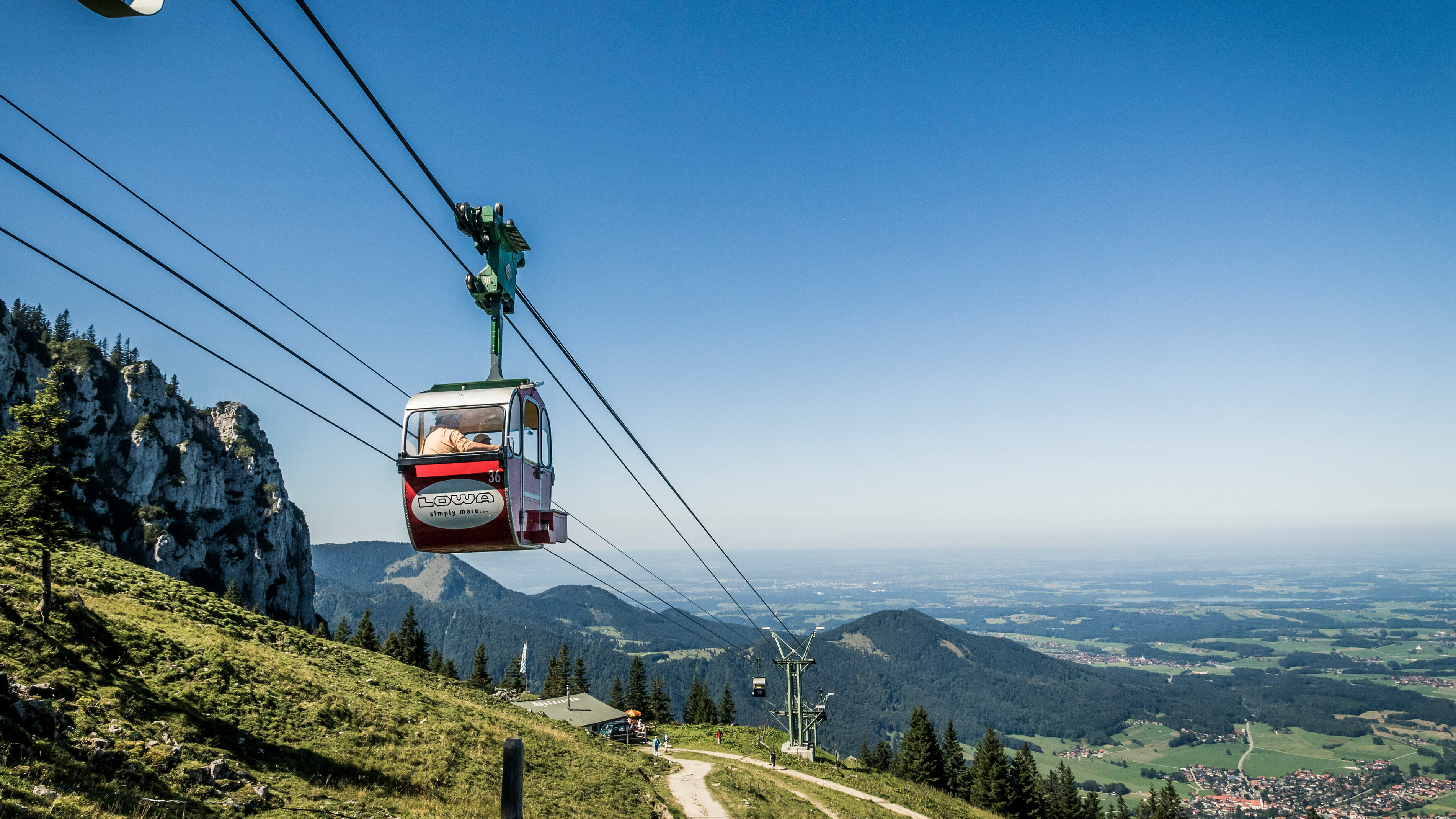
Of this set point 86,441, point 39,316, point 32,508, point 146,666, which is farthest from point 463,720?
point 39,316

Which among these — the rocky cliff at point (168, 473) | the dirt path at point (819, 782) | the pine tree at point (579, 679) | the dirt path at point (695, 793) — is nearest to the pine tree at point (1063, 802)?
the dirt path at point (819, 782)

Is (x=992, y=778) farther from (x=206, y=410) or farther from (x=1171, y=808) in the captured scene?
(x=206, y=410)

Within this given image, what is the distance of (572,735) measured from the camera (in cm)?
3612

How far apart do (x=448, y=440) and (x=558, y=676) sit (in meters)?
96.6

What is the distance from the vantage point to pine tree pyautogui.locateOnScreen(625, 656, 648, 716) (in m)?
89.4

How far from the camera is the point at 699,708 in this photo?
89.9m

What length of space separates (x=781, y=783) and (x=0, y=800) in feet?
116

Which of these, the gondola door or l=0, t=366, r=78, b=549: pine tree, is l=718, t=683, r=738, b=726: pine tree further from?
the gondola door

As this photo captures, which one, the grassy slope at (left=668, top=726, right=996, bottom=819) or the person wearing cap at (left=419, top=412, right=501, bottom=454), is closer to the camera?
the person wearing cap at (left=419, top=412, right=501, bottom=454)

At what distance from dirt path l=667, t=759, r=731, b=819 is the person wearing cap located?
21.5 meters

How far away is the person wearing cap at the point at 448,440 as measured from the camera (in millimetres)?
11367

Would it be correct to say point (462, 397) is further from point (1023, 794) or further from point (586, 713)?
point (1023, 794)

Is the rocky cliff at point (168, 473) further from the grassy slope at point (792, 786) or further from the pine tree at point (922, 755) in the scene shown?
the pine tree at point (922, 755)

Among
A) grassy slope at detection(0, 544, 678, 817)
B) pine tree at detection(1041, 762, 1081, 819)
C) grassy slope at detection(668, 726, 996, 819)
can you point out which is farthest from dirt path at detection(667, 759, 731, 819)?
pine tree at detection(1041, 762, 1081, 819)
